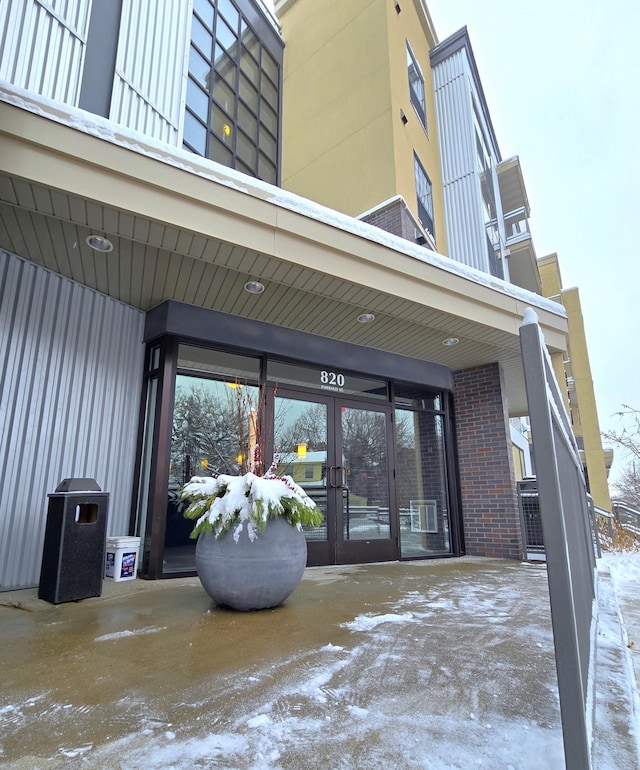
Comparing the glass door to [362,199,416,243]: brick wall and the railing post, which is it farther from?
the railing post

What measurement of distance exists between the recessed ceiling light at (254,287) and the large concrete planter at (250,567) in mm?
2289

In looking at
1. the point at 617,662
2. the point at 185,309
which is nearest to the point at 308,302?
the point at 185,309

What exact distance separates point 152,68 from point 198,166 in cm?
319

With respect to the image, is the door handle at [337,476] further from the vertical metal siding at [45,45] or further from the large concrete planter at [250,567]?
the vertical metal siding at [45,45]

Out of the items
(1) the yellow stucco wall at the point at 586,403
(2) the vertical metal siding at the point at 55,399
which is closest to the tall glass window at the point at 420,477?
(2) the vertical metal siding at the point at 55,399

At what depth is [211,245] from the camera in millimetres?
3777

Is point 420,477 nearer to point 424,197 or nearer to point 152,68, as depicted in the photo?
point 424,197

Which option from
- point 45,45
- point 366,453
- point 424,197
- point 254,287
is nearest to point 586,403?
point 424,197

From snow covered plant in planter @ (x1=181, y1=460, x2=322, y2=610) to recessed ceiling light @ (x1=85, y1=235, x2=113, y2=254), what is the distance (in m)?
2.23

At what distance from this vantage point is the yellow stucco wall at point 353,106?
802cm

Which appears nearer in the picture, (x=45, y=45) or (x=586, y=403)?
(x=45, y=45)

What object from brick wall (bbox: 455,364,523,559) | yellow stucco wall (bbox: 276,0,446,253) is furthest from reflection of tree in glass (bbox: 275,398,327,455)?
yellow stucco wall (bbox: 276,0,446,253)

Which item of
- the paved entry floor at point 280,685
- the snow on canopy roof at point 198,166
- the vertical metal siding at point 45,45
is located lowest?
the paved entry floor at point 280,685

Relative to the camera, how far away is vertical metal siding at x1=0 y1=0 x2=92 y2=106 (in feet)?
13.4
